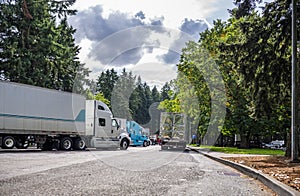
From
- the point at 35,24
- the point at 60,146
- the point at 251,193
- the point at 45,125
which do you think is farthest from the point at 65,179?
the point at 35,24

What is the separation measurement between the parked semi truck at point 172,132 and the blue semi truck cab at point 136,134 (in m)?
9.58

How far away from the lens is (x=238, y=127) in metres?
37.1

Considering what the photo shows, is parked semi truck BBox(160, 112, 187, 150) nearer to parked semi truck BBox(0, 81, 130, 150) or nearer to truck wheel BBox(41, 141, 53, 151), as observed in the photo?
parked semi truck BBox(0, 81, 130, 150)

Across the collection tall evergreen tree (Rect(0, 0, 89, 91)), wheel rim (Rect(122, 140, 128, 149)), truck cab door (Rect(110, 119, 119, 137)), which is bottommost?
wheel rim (Rect(122, 140, 128, 149))

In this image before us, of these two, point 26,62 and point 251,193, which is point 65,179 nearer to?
point 251,193

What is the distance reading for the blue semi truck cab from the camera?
44094 millimetres

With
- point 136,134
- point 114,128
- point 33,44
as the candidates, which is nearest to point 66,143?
point 114,128

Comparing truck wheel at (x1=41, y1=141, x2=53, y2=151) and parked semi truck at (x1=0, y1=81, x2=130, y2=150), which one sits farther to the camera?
truck wheel at (x1=41, y1=141, x2=53, y2=151)

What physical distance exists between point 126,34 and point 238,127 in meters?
22.9

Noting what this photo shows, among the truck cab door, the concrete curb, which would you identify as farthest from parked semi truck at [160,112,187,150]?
the concrete curb

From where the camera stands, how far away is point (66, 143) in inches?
1077

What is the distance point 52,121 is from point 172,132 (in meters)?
11.5

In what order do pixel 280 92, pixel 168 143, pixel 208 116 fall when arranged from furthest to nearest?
pixel 208 116
pixel 168 143
pixel 280 92

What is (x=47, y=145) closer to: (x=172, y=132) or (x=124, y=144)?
(x=124, y=144)
